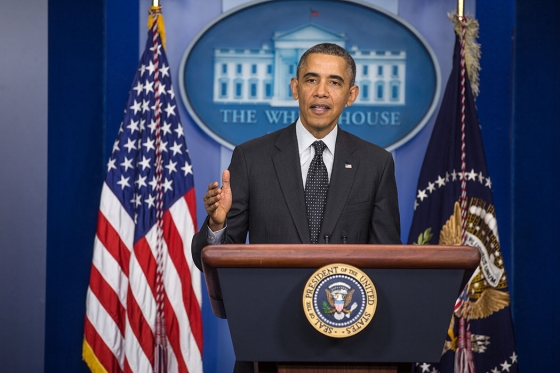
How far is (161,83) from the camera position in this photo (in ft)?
12.2

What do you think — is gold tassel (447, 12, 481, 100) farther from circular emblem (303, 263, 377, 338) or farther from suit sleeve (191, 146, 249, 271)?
A: circular emblem (303, 263, 377, 338)

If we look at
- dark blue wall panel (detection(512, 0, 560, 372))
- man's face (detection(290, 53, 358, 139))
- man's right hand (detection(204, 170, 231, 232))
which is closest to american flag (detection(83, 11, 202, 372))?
man's face (detection(290, 53, 358, 139))

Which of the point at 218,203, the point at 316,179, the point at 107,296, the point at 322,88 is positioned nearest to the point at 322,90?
the point at 322,88

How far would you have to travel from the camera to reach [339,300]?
4.44ft

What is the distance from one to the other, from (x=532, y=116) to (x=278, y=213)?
2.36 m

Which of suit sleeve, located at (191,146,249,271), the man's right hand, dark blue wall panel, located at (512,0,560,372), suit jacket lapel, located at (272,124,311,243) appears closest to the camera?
the man's right hand

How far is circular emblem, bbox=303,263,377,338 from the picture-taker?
4.45 feet

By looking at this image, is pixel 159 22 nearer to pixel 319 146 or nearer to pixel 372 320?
pixel 319 146

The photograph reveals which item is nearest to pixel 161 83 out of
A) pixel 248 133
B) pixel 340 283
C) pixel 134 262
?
pixel 248 133

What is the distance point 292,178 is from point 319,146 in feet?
0.50

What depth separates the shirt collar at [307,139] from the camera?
2150mm

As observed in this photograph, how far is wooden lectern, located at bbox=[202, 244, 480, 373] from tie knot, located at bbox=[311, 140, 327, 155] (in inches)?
29.7

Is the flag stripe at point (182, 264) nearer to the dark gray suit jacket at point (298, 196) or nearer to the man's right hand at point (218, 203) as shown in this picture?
the dark gray suit jacket at point (298, 196)

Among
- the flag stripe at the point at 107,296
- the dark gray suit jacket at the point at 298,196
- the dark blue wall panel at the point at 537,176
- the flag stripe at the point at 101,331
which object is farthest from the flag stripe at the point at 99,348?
the dark blue wall panel at the point at 537,176
